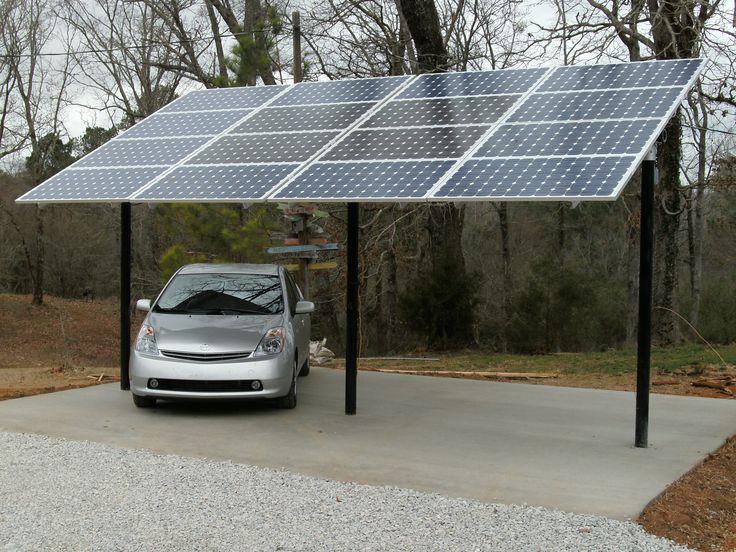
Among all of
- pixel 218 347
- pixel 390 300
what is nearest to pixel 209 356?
pixel 218 347

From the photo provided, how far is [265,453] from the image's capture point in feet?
25.3

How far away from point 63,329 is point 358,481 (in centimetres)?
2422

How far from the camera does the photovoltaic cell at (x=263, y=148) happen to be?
9659 millimetres

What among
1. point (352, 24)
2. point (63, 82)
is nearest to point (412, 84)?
point (352, 24)

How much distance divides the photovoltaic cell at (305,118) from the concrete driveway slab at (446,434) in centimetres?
345

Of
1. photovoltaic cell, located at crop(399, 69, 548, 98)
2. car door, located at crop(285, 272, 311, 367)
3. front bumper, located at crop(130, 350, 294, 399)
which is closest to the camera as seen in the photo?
front bumper, located at crop(130, 350, 294, 399)

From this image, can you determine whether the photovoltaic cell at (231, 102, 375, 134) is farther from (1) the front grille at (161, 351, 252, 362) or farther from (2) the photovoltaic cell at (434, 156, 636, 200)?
(1) the front grille at (161, 351, 252, 362)

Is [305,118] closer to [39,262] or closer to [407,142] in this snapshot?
[407,142]

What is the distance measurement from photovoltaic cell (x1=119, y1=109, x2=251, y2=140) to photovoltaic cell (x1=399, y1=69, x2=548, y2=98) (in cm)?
243

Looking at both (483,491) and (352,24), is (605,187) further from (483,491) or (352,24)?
(352,24)

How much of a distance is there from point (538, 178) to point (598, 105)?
6.15 feet

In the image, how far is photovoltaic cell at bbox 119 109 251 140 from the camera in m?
11.1

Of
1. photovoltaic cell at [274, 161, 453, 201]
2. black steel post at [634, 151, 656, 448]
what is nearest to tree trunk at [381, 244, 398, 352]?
photovoltaic cell at [274, 161, 453, 201]

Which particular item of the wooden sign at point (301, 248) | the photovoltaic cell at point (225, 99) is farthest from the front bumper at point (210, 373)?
the wooden sign at point (301, 248)
